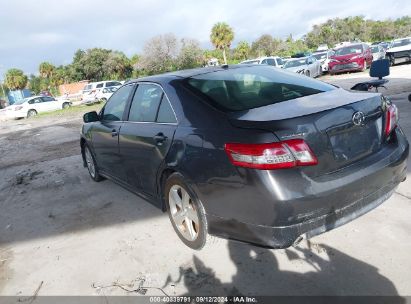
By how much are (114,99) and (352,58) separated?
18915 millimetres

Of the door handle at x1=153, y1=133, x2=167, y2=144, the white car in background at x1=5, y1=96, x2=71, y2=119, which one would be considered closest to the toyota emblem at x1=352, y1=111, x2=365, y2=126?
the door handle at x1=153, y1=133, x2=167, y2=144

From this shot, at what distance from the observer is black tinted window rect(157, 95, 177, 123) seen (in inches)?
139

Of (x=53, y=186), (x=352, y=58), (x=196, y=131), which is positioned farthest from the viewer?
(x=352, y=58)

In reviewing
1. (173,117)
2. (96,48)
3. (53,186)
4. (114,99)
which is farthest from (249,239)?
(96,48)

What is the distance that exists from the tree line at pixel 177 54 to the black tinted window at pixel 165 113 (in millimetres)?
40328

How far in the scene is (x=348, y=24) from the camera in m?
79.0

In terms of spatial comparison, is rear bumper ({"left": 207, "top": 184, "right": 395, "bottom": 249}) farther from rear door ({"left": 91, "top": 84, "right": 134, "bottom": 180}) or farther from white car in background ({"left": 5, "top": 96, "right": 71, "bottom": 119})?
white car in background ({"left": 5, "top": 96, "right": 71, "bottom": 119})

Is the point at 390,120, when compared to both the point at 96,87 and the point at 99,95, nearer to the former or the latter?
the point at 99,95

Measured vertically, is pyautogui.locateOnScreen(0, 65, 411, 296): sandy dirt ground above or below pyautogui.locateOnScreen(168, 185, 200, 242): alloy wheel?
below

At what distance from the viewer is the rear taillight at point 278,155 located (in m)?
2.62

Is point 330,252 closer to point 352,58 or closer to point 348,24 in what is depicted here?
point 352,58

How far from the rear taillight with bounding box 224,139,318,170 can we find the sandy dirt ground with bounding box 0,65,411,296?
0.92 metres

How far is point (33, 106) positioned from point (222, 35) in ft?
129

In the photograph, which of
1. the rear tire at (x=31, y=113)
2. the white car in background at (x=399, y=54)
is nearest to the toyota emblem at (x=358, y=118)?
the white car in background at (x=399, y=54)
